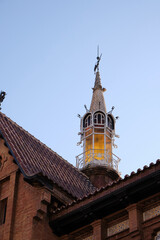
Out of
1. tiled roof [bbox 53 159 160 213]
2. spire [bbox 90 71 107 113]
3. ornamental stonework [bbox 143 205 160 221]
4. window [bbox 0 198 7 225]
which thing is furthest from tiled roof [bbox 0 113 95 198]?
spire [bbox 90 71 107 113]

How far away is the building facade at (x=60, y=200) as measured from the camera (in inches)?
725

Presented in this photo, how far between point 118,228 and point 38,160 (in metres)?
6.65

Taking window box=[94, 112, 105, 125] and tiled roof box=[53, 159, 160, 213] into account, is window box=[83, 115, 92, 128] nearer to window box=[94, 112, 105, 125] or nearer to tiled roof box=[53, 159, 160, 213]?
window box=[94, 112, 105, 125]

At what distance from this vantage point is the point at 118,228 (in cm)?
1898

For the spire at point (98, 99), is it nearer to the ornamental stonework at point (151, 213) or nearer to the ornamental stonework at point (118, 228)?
→ the ornamental stonework at point (118, 228)

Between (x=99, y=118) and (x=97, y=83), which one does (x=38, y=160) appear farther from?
(x=97, y=83)

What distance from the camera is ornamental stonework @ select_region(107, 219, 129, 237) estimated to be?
1880 cm

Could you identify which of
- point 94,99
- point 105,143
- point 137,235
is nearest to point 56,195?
point 137,235

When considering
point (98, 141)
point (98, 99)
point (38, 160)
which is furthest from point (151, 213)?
point (98, 99)

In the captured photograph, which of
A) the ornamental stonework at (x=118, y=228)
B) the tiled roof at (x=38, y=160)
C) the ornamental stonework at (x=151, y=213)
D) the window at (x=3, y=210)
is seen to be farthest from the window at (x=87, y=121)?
the ornamental stonework at (x=151, y=213)

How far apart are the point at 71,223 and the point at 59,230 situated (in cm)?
70

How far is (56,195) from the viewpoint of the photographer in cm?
2170

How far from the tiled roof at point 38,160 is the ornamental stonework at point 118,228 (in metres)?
3.44

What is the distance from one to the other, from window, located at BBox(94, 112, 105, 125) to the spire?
0.53 metres
